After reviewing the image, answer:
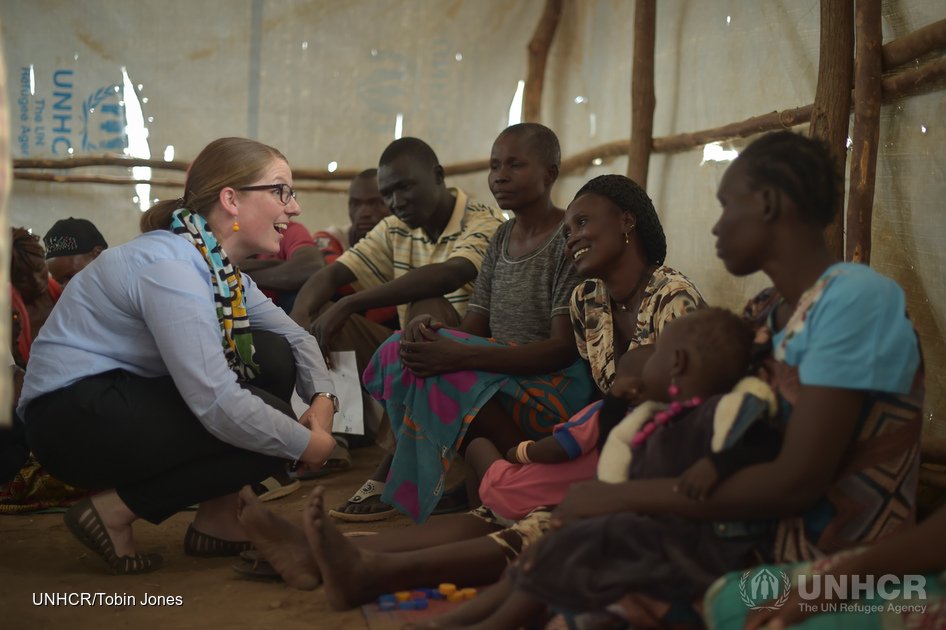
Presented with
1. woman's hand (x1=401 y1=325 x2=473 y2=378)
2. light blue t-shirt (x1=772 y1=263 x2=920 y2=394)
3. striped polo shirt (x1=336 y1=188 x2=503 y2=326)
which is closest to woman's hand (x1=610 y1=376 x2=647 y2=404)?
light blue t-shirt (x1=772 y1=263 x2=920 y2=394)

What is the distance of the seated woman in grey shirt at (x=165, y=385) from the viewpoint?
8.75 ft

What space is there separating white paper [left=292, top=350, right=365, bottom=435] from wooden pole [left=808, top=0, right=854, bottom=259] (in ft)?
6.86

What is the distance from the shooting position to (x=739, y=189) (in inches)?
76.2

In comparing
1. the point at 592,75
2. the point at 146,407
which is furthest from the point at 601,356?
the point at 592,75

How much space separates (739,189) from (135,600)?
6.03 feet

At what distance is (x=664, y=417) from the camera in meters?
1.97

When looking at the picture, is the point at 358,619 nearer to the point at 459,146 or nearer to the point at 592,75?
the point at 592,75

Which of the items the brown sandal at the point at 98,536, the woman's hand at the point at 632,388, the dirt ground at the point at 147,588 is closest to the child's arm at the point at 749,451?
the woman's hand at the point at 632,388

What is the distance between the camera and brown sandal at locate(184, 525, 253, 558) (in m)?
2.95

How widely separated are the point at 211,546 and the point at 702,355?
1716mm

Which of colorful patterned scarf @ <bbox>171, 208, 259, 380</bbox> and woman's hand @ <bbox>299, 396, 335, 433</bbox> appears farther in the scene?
woman's hand @ <bbox>299, 396, 335, 433</bbox>

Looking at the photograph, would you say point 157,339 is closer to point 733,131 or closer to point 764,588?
point 764,588

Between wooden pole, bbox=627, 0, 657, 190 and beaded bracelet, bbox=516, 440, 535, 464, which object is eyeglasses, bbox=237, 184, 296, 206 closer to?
beaded bracelet, bbox=516, 440, 535, 464

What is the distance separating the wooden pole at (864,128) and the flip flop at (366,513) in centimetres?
180
